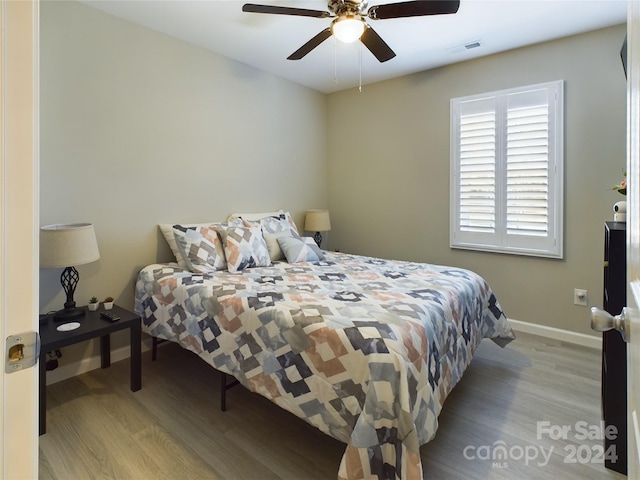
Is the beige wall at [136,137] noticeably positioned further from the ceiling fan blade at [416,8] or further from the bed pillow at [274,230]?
the ceiling fan blade at [416,8]

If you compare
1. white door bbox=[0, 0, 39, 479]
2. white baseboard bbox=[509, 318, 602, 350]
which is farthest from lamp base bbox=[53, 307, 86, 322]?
white baseboard bbox=[509, 318, 602, 350]

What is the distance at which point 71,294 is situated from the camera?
235 cm

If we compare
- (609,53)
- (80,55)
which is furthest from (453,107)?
(80,55)

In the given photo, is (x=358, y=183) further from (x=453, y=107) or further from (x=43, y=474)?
(x=43, y=474)

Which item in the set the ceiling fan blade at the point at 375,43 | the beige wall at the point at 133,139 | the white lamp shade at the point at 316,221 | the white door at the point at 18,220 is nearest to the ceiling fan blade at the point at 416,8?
the ceiling fan blade at the point at 375,43

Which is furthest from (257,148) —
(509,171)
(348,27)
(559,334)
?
(559,334)

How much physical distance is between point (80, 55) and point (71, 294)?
179 centimetres

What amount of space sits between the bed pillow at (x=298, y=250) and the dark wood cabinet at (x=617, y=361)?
220 centimetres

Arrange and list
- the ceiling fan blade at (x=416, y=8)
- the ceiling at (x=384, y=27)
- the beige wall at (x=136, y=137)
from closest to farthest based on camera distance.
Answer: the ceiling fan blade at (x=416, y=8)
the beige wall at (x=136, y=137)
the ceiling at (x=384, y=27)

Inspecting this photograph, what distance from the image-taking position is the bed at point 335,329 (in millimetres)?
1392

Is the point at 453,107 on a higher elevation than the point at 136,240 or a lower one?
higher

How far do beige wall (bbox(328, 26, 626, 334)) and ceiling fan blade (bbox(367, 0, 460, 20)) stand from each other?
1.75 meters

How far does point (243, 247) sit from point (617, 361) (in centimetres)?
259

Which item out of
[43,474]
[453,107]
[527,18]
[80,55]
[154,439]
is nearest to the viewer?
[43,474]
